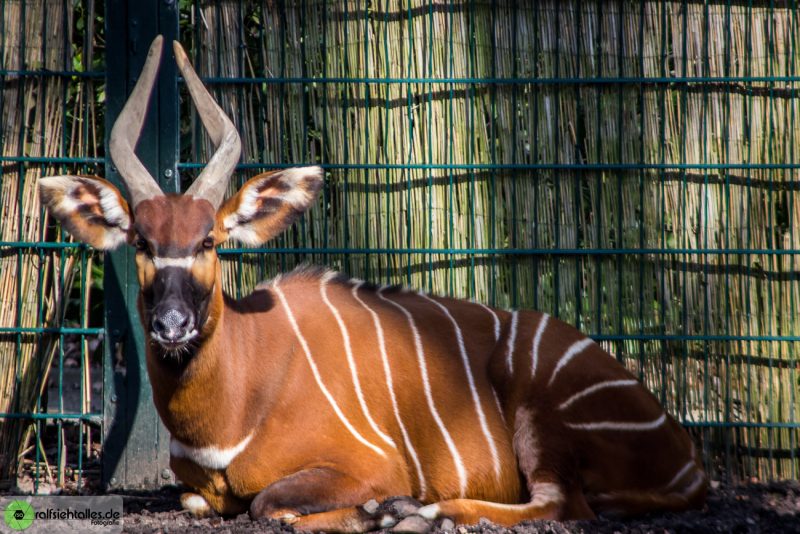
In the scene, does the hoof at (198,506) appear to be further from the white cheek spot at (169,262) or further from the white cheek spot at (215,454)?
the white cheek spot at (169,262)

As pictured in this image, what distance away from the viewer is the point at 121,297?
5.16 meters

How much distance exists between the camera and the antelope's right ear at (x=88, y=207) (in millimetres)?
4324

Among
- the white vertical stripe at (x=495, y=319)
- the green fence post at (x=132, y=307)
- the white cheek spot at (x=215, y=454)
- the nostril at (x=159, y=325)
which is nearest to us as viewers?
the nostril at (x=159, y=325)

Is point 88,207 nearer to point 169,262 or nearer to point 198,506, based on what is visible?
point 169,262

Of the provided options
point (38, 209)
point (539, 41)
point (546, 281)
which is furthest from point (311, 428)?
point (539, 41)

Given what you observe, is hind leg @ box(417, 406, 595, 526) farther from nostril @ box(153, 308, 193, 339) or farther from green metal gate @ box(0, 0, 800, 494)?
nostril @ box(153, 308, 193, 339)

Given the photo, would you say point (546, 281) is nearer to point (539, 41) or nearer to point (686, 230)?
point (686, 230)

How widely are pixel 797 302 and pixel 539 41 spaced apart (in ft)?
6.53

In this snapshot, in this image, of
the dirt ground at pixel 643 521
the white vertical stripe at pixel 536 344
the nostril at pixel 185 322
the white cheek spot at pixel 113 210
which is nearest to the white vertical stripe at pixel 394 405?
the dirt ground at pixel 643 521

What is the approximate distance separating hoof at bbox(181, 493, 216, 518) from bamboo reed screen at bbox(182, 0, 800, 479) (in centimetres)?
134

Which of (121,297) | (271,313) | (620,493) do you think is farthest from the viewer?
(121,297)

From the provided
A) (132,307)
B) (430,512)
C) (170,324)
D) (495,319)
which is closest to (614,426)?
(495,319)

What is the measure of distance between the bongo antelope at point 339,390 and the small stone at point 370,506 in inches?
0.5

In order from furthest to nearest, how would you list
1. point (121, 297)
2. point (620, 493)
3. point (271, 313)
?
point (121, 297)
point (271, 313)
point (620, 493)
